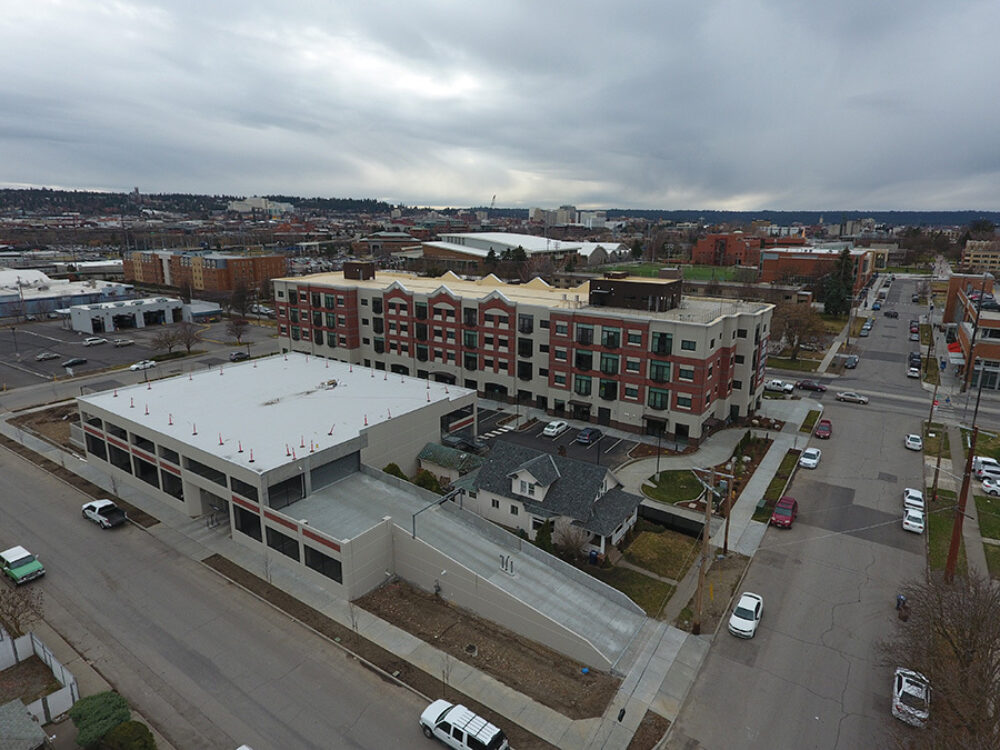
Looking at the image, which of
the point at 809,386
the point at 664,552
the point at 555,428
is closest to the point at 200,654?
the point at 664,552

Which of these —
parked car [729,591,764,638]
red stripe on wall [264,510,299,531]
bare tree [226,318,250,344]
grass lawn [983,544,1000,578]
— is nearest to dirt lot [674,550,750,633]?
parked car [729,591,764,638]

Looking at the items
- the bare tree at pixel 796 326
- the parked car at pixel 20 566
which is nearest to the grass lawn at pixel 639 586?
the parked car at pixel 20 566

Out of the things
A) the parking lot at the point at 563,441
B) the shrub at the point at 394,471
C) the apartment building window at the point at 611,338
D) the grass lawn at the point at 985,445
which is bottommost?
the parking lot at the point at 563,441

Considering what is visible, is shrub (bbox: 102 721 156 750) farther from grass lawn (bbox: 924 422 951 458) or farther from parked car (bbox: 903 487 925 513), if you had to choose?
grass lawn (bbox: 924 422 951 458)

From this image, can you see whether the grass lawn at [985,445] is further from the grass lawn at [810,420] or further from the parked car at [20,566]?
the parked car at [20,566]

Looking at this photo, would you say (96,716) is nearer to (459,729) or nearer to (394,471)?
(459,729)

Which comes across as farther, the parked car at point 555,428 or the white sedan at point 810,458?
the parked car at point 555,428
